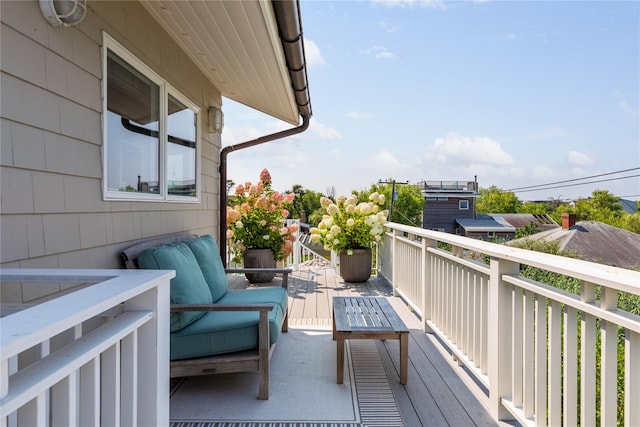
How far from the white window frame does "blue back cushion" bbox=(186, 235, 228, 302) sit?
476 mm

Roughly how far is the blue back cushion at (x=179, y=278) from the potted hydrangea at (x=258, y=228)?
10.0ft

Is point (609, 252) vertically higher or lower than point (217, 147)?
lower

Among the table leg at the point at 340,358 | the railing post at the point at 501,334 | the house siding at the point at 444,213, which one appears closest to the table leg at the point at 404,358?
the table leg at the point at 340,358

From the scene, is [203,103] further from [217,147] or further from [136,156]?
[136,156]

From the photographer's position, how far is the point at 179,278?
2471mm

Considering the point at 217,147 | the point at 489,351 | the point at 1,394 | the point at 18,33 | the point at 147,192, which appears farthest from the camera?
the point at 217,147

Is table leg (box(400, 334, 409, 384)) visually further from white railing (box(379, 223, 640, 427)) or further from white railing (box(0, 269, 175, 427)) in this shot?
white railing (box(0, 269, 175, 427))

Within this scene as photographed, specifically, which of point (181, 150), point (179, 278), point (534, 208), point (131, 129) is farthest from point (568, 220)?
point (534, 208)

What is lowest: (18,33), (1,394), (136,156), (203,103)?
(1,394)

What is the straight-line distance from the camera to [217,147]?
494 cm

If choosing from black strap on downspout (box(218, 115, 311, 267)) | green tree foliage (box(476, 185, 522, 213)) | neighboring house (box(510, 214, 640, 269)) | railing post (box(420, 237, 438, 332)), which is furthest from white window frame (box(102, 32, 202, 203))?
green tree foliage (box(476, 185, 522, 213))

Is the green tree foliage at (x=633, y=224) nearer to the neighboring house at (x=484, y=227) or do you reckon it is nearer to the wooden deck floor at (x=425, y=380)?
the neighboring house at (x=484, y=227)

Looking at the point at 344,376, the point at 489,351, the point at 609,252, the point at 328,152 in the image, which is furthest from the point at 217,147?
the point at 328,152

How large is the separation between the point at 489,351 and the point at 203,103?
3677mm
